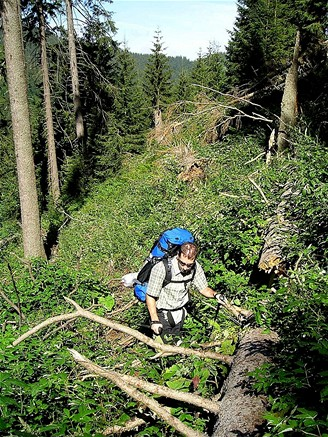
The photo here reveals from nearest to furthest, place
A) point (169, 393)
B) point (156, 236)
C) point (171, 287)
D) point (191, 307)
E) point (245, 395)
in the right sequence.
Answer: point (245, 395) < point (169, 393) < point (171, 287) < point (191, 307) < point (156, 236)

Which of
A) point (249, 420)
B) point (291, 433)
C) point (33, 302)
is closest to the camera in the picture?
point (291, 433)

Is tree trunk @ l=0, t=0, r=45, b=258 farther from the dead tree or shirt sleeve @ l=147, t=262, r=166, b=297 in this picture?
the dead tree

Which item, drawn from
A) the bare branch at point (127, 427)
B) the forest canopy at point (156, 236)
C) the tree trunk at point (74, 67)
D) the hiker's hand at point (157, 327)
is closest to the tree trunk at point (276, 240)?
the forest canopy at point (156, 236)

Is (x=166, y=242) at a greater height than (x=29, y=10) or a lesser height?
lesser

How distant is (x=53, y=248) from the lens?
1300 centimetres

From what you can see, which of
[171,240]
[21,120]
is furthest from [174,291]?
[21,120]

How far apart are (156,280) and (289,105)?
7895 mm

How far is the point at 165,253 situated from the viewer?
438 centimetres

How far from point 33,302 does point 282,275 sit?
389cm

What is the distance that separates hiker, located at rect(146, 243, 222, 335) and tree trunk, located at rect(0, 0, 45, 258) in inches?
223

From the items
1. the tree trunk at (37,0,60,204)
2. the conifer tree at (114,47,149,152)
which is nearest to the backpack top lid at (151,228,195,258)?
the tree trunk at (37,0,60,204)

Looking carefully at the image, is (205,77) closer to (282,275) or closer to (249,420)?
(282,275)

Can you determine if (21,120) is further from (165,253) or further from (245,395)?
(245,395)

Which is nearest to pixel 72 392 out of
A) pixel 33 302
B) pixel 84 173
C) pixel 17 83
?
pixel 33 302
